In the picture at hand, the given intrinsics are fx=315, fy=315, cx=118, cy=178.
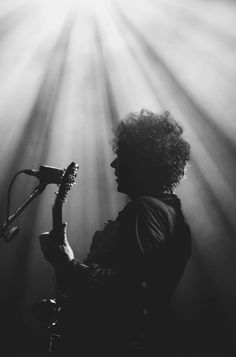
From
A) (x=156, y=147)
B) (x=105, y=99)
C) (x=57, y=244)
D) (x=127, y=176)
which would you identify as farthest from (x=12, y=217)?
(x=105, y=99)

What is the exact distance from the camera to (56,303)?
1387 millimetres

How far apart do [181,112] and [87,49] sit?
1294 millimetres

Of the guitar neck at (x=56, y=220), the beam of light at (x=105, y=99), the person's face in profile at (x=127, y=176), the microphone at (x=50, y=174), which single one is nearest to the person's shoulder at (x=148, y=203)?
the person's face in profile at (x=127, y=176)

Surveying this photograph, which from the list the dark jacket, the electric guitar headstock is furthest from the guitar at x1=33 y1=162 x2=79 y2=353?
the dark jacket

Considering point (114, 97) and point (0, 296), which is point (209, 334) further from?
point (114, 97)

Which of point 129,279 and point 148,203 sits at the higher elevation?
point 148,203

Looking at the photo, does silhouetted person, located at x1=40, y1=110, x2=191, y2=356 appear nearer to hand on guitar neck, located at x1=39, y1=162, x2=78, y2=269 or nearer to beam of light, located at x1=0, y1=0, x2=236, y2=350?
hand on guitar neck, located at x1=39, y1=162, x2=78, y2=269

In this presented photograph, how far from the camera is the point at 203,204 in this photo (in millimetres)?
3535

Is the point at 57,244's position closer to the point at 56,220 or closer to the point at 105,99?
the point at 56,220

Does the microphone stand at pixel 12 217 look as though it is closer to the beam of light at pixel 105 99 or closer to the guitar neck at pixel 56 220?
the guitar neck at pixel 56 220

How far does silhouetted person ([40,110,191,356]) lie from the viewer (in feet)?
3.43

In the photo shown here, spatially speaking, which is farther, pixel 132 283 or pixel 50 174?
pixel 50 174

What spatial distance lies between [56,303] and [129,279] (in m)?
0.52

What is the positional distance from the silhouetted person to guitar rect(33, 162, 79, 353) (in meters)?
0.05
